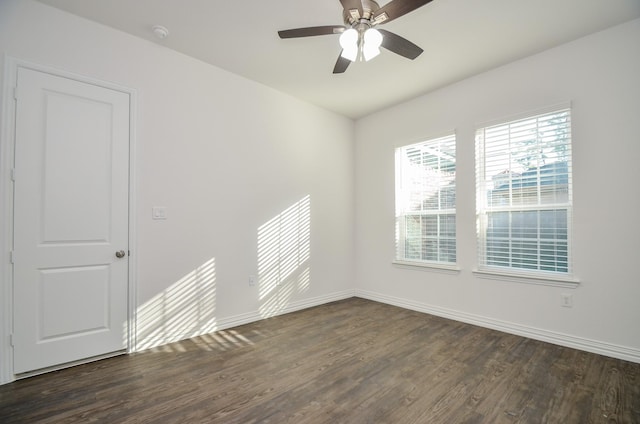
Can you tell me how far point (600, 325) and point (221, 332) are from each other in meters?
3.74

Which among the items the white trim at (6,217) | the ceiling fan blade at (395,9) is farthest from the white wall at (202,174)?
the ceiling fan blade at (395,9)

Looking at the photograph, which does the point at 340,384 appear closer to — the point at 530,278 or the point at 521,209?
the point at 530,278

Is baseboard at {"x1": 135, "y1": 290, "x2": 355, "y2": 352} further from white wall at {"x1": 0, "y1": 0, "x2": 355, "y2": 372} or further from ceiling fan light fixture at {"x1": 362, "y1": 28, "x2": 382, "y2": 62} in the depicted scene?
ceiling fan light fixture at {"x1": 362, "y1": 28, "x2": 382, "y2": 62}

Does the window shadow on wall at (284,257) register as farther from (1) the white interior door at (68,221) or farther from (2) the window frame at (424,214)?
(1) the white interior door at (68,221)

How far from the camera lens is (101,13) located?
2.54 meters

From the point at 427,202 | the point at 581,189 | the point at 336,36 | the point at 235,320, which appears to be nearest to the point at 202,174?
the point at 235,320

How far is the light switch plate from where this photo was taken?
9.71ft

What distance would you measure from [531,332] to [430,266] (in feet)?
4.16

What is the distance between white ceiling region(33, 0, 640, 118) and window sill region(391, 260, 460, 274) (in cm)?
235

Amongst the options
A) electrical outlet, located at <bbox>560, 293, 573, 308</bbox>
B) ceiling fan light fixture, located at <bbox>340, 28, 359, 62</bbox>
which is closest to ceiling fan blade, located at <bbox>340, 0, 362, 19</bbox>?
ceiling fan light fixture, located at <bbox>340, 28, 359, 62</bbox>

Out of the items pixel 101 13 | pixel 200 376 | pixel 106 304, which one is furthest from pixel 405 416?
pixel 101 13

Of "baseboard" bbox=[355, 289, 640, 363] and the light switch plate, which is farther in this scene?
the light switch plate

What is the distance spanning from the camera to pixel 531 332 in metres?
3.13

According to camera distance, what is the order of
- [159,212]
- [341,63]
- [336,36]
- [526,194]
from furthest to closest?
[526,194] → [159,212] → [336,36] → [341,63]
